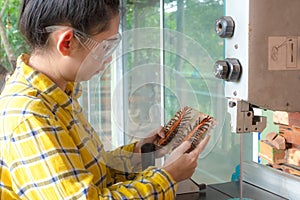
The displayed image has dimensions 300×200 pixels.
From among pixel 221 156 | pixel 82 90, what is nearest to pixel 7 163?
pixel 82 90

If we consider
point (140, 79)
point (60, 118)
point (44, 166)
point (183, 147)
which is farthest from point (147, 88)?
point (44, 166)

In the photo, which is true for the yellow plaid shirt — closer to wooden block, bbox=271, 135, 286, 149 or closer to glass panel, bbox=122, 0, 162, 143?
glass panel, bbox=122, 0, 162, 143

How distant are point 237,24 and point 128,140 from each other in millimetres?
503

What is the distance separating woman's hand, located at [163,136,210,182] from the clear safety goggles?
0.93ft

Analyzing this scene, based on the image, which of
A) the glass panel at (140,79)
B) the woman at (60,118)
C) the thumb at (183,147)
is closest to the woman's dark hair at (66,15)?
the woman at (60,118)

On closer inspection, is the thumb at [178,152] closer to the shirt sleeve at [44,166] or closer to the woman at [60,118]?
the woman at [60,118]

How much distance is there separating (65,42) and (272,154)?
3.18ft

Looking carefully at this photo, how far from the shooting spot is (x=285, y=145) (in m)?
1.43

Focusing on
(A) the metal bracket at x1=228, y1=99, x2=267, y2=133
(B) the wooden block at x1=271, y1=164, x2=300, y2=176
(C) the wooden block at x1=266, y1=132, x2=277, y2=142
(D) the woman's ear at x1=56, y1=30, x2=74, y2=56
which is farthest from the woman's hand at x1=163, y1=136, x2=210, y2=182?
(C) the wooden block at x1=266, y1=132, x2=277, y2=142

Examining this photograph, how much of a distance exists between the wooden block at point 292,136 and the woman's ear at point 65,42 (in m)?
0.94

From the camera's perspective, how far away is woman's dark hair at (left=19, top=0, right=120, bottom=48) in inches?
30.4

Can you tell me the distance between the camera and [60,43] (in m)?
0.78

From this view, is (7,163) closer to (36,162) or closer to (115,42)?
(36,162)

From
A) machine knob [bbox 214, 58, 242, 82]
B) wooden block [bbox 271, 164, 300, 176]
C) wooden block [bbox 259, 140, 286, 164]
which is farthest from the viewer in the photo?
wooden block [bbox 259, 140, 286, 164]
